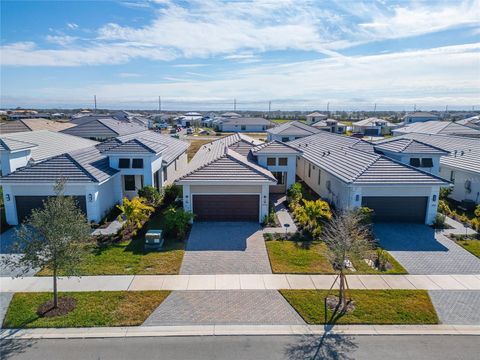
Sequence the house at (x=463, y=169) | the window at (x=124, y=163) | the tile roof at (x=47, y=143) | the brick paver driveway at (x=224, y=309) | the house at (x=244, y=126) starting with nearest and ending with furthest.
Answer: the brick paver driveway at (x=224, y=309)
the window at (x=124, y=163)
the house at (x=463, y=169)
the tile roof at (x=47, y=143)
the house at (x=244, y=126)

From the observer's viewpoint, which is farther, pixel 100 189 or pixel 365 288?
pixel 100 189

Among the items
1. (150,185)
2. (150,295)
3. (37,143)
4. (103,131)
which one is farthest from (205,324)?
(103,131)

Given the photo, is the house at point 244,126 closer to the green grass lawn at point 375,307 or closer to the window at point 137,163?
the window at point 137,163

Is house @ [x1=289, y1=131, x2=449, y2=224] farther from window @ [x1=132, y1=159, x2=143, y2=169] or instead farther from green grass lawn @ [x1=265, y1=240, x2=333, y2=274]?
window @ [x1=132, y1=159, x2=143, y2=169]

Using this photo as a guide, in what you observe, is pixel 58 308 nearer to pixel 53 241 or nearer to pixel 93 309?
pixel 93 309

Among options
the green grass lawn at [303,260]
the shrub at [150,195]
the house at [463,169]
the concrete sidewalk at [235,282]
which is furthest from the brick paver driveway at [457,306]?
the shrub at [150,195]

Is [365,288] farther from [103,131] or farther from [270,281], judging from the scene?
[103,131]

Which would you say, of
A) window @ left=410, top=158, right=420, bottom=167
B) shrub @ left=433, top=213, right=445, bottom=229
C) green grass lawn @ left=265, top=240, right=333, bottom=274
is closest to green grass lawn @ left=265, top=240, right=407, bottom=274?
green grass lawn @ left=265, top=240, right=333, bottom=274
